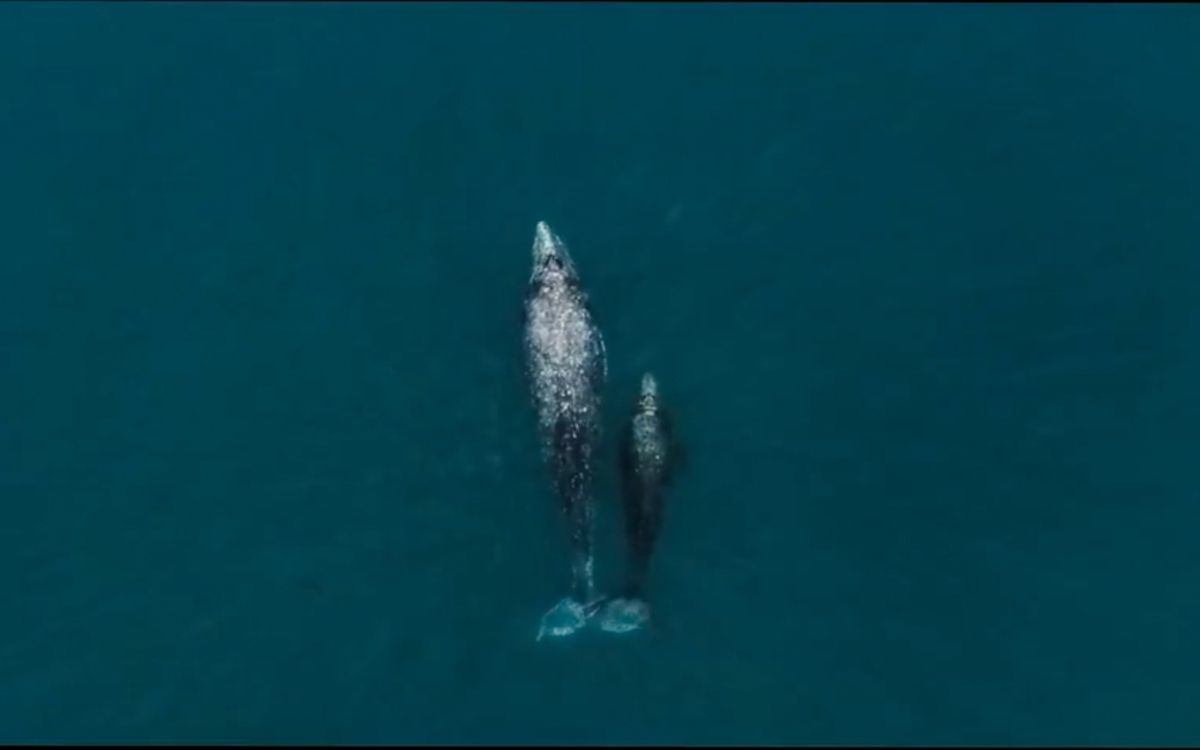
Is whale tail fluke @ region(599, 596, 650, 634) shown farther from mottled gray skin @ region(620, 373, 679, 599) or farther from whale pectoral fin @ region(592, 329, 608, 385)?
whale pectoral fin @ region(592, 329, 608, 385)

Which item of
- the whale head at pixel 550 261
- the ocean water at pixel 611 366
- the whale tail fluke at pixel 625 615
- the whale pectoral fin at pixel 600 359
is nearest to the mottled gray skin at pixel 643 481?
the whale tail fluke at pixel 625 615

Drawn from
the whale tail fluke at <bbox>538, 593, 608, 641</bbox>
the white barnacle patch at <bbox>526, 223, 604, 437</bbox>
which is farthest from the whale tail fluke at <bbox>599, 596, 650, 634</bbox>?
the white barnacle patch at <bbox>526, 223, 604, 437</bbox>

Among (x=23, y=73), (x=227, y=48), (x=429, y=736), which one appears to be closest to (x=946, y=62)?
(x=227, y=48)

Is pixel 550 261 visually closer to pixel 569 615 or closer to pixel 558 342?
pixel 558 342

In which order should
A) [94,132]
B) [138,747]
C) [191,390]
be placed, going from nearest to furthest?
[138,747] → [191,390] → [94,132]

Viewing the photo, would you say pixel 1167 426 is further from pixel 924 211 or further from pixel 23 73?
pixel 23 73

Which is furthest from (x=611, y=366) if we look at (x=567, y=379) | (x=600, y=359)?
(x=567, y=379)
